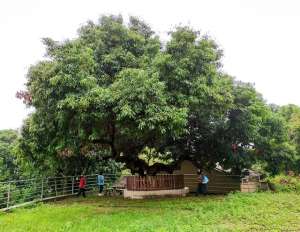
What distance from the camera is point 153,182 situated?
19.6 m

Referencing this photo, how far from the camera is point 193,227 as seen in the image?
10492 mm

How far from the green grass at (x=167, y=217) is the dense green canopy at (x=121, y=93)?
284 centimetres

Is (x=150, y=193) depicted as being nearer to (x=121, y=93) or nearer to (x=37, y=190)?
(x=37, y=190)

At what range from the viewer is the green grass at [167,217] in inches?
423

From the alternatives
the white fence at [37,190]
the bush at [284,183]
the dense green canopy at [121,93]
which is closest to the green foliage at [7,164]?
the white fence at [37,190]

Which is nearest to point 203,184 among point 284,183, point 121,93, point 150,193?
point 150,193

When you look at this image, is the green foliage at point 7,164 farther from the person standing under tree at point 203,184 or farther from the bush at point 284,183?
the bush at point 284,183

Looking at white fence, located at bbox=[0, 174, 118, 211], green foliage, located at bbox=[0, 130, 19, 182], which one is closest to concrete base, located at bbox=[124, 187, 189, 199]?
white fence, located at bbox=[0, 174, 118, 211]

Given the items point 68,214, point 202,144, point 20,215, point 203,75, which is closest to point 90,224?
point 68,214

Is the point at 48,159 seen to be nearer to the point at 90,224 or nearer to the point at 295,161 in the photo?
the point at 90,224

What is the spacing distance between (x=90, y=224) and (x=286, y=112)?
25.9 m

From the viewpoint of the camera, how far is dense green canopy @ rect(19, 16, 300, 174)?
12.6m

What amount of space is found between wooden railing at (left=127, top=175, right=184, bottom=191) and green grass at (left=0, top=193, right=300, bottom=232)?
2893mm

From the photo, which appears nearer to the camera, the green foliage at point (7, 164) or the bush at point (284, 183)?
the bush at point (284, 183)
